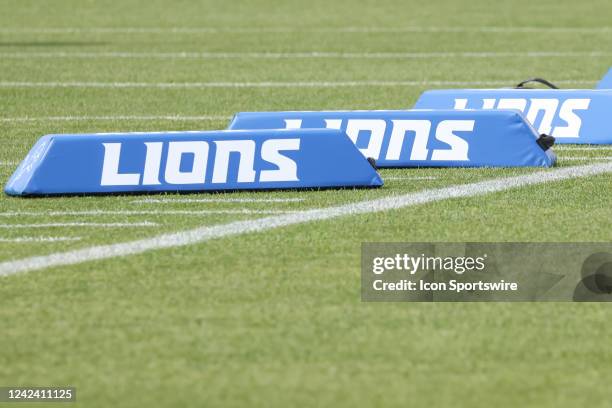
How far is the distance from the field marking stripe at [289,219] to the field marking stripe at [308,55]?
1005cm

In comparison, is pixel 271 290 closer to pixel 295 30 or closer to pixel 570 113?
pixel 570 113

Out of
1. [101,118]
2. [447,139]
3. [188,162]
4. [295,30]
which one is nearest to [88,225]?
[188,162]

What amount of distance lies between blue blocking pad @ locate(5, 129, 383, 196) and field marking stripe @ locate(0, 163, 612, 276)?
53 centimetres

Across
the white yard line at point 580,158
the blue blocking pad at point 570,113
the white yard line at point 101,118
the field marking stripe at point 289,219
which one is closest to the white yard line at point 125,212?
the field marking stripe at point 289,219

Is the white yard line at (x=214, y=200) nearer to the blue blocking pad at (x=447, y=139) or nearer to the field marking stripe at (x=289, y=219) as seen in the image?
the field marking stripe at (x=289, y=219)

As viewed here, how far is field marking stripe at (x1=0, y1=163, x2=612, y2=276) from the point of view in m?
7.18

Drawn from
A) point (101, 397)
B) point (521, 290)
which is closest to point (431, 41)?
point (521, 290)

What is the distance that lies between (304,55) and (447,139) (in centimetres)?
1037

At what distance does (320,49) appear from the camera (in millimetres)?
21391

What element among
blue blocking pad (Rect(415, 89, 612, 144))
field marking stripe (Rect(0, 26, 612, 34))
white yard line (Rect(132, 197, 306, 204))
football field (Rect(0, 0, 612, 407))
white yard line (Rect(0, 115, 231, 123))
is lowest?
football field (Rect(0, 0, 612, 407))

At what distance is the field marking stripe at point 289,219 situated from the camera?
718cm

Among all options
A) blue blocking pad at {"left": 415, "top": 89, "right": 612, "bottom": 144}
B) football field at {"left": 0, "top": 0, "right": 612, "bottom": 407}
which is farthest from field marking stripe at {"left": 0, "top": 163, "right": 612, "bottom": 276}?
blue blocking pad at {"left": 415, "top": 89, "right": 612, "bottom": 144}

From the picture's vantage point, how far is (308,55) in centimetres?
2036

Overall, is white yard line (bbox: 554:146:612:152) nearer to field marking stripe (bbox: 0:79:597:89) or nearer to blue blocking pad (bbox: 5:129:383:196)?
blue blocking pad (bbox: 5:129:383:196)
